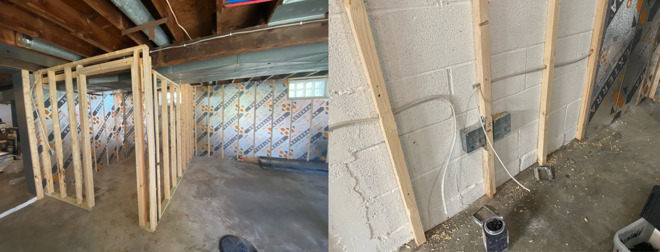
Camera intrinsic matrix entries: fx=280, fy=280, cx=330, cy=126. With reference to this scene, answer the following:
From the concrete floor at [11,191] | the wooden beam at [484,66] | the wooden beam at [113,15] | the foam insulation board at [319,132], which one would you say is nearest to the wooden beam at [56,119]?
the concrete floor at [11,191]

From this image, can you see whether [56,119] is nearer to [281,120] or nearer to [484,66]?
[484,66]

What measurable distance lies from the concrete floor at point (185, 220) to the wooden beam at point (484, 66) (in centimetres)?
130

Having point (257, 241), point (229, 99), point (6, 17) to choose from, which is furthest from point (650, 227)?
point (229, 99)

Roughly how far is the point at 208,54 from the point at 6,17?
67 cm

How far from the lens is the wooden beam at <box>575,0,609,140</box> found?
210cm

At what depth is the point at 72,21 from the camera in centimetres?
117

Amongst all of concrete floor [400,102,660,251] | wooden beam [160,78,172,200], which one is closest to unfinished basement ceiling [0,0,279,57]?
wooden beam [160,78,172,200]

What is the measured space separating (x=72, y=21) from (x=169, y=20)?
0.44m

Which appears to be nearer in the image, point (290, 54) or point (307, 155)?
point (290, 54)

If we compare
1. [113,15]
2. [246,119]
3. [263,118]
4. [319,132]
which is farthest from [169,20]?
[246,119]

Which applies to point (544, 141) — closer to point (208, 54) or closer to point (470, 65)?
point (470, 65)

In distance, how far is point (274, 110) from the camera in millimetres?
4926

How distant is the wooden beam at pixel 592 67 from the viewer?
2.10 metres

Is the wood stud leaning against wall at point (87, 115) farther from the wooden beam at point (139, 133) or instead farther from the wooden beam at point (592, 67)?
the wooden beam at point (592, 67)
